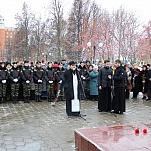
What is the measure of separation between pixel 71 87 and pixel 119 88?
1.66 m

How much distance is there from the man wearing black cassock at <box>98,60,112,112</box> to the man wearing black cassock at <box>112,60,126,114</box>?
352 millimetres

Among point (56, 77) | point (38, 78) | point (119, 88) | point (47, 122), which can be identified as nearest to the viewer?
point (47, 122)

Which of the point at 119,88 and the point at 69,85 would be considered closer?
the point at 69,85

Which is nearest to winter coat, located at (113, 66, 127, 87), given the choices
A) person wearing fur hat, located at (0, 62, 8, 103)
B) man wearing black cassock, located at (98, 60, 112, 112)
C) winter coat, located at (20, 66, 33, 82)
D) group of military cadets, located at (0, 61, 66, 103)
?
man wearing black cassock, located at (98, 60, 112, 112)

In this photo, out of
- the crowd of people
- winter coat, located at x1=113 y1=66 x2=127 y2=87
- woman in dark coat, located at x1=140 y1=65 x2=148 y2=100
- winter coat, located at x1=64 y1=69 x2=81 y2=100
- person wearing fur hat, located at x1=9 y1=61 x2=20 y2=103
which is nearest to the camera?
winter coat, located at x1=64 y1=69 x2=81 y2=100

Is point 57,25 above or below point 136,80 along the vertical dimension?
above

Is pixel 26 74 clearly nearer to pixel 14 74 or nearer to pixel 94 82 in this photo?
pixel 14 74

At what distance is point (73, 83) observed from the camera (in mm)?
8273

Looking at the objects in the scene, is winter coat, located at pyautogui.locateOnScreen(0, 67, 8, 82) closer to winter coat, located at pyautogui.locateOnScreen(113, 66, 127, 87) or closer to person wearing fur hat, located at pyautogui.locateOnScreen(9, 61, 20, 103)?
person wearing fur hat, located at pyautogui.locateOnScreen(9, 61, 20, 103)

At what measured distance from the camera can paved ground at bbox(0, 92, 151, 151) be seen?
554 centimetres

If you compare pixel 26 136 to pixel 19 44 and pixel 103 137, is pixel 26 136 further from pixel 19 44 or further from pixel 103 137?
pixel 19 44

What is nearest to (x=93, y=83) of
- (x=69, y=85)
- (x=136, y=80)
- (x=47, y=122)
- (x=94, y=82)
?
(x=94, y=82)

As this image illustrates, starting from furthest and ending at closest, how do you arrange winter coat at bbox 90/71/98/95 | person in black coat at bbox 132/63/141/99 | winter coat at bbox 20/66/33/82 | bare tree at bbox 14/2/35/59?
bare tree at bbox 14/2/35/59 < person in black coat at bbox 132/63/141/99 < winter coat at bbox 90/71/98/95 < winter coat at bbox 20/66/33/82

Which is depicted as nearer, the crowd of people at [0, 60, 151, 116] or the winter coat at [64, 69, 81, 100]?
the winter coat at [64, 69, 81, 100]
